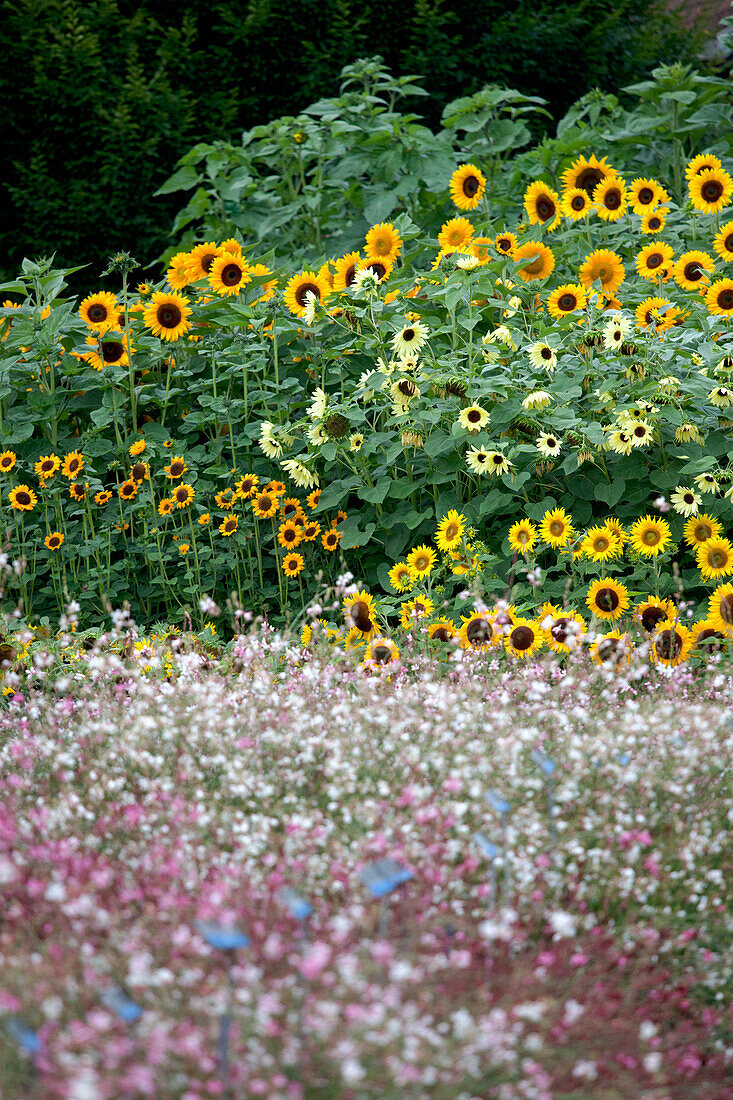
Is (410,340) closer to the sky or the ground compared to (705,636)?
closer to the sky

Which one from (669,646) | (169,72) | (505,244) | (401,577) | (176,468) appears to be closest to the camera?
(669,646)

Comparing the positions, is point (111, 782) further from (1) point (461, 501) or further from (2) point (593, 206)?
(2) point (593, 206)

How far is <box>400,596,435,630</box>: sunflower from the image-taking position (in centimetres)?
357

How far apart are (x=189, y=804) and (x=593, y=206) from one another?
3.67m

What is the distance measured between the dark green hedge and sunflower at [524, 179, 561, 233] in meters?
2.65

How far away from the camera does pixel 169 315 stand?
4543 mm

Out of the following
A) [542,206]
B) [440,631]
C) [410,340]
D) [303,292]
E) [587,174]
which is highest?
[587,174]

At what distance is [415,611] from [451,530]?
0.40 m

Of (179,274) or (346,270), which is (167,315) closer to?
(179,274)

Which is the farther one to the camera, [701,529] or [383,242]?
[383,242]

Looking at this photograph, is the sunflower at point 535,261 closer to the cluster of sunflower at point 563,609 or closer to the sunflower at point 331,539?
the cluster of sunflower at point 563,609

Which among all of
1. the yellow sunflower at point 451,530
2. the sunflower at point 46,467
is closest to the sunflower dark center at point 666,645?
the yellow sunflower at point 451,530

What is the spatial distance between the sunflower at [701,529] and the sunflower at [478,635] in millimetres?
797

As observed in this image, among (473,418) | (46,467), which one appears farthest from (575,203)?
(46,467)
